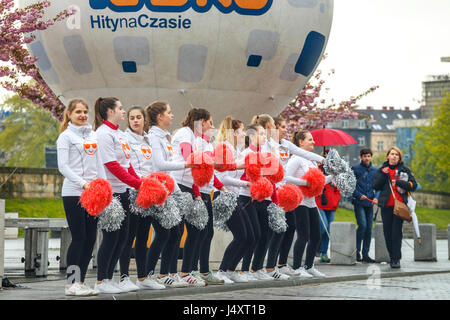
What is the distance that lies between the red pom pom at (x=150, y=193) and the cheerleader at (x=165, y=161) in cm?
51

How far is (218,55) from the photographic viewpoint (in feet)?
43.8

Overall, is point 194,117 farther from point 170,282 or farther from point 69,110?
point 170,282

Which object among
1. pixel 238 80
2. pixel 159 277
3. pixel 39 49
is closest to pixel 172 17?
pixel 238 80

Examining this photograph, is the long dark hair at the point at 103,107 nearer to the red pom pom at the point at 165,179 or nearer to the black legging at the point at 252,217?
the red pom pom at the point at 165,179

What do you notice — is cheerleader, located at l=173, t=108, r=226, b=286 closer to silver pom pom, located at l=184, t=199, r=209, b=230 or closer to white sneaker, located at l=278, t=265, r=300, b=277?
silver pom pom, located at l=184, t=199, r=209, b=230

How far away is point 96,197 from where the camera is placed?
8.15 meters

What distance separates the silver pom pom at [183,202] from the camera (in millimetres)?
9375

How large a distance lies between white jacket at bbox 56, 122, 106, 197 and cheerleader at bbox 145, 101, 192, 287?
0.92 meters

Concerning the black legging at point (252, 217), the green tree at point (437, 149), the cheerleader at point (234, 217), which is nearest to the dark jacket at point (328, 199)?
the cheerleader at point (234, 217)

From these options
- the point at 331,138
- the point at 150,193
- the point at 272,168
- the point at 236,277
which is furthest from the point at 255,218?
the point at 331,138

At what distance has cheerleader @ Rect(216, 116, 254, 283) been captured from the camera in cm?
1016

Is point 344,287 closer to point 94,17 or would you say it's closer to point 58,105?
point 94,17

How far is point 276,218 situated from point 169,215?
76.2 inches
